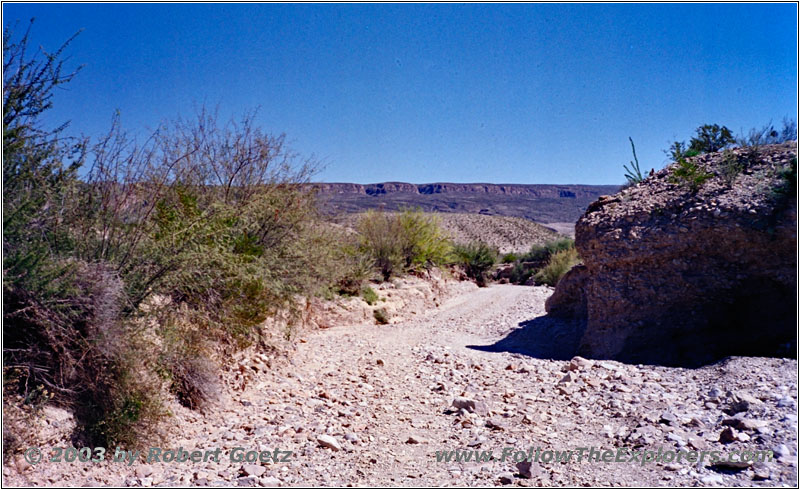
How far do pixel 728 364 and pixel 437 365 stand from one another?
335 centimetres

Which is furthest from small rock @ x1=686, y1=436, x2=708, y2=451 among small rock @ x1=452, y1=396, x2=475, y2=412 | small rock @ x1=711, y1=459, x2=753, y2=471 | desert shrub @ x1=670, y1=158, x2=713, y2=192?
desert shrub @ x1=670, y1=158, x2=713, y2=192

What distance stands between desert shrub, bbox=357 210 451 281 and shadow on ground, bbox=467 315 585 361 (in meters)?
5.53

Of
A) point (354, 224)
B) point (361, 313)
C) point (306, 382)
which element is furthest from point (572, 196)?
point (306, 382)

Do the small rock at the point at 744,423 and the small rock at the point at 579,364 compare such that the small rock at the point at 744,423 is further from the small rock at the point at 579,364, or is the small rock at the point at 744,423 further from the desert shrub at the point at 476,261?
the desert shrub at the point at 476,261

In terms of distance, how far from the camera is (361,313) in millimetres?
12422

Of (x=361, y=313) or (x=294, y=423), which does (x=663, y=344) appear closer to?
(x=294, y=423)

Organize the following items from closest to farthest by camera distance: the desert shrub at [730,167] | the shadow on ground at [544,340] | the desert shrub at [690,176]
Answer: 1. the desert shrub at [730,167]
2. the desert shrub at [690,176]
3. the shadow on ground at [544,340]

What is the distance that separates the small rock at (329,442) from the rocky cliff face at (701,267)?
4684 millimetres

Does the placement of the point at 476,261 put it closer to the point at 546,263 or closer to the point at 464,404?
the point at 546,263

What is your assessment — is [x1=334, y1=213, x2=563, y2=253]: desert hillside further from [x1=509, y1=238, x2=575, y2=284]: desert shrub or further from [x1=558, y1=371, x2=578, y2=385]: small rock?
[x1=558, y1=371, x2=578, y2=385]: small rock

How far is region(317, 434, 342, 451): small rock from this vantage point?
4828 mm

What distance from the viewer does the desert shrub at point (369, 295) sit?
43.0 ft

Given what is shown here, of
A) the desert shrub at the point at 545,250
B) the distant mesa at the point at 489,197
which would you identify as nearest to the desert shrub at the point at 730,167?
the desert shrub at the point at 545,250

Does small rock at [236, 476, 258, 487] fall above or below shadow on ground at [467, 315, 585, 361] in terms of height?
above
